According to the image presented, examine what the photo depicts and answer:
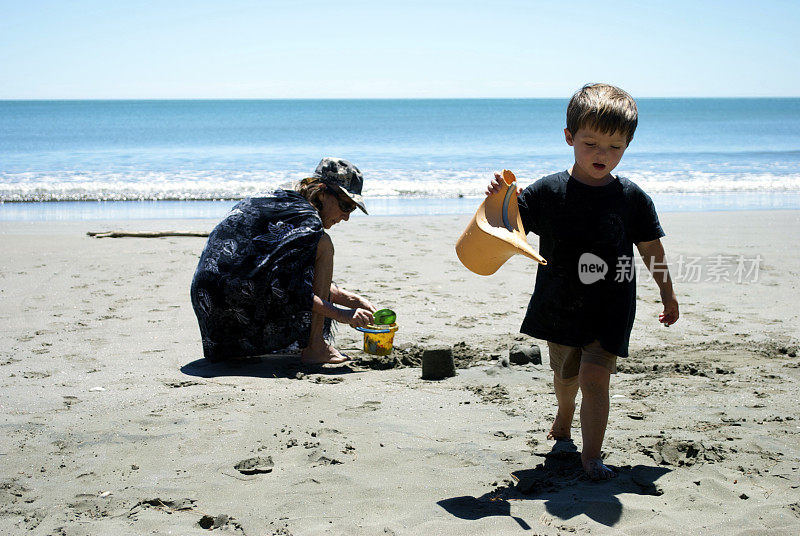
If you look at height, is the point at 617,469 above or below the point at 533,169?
below

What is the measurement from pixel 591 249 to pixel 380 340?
191 cm

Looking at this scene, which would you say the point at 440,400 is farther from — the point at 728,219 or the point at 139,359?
the point at 728,219

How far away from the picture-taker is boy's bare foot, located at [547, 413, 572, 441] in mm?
3111

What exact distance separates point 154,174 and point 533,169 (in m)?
10.6

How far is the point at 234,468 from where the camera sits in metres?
2.83

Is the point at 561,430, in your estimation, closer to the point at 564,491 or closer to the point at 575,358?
the point at 575,358

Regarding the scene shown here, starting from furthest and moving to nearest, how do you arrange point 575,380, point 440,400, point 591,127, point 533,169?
1. point 533,169
2. point 440,400
3. point 575,380
4. point 591,127

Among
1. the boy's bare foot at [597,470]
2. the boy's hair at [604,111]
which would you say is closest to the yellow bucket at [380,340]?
the boy's bare foot at [597,470]

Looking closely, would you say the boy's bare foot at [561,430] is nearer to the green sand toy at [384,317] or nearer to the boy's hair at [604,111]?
the boy's hair at [604,111]

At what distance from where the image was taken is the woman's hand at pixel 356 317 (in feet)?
A: 13.7

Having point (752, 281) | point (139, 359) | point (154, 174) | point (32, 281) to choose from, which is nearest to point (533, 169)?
point (154, 174)

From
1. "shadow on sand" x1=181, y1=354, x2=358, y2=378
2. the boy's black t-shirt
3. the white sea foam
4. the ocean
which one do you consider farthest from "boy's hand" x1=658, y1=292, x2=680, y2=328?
the white sea foam

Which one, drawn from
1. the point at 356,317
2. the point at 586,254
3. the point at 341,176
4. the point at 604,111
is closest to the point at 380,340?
the point at 356,317

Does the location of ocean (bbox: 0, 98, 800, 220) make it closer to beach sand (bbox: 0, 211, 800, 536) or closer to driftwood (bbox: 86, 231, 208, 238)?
driftwood (bbox: 86, 231, 208, 238)
